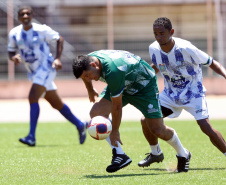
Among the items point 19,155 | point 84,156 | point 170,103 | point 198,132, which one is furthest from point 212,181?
point 198,132

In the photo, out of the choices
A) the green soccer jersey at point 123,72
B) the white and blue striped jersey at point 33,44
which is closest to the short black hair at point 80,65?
the green soccer jersey at point 123,72

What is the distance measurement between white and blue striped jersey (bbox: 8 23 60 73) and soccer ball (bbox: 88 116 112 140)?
4.28m

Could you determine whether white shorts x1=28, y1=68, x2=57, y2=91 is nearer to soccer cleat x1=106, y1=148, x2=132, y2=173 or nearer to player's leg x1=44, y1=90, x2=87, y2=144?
player's leg x1=44, y1=90, x2=87, y2=144

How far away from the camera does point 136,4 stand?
26.9m

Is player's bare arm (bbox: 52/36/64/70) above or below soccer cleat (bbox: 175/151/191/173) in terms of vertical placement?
above

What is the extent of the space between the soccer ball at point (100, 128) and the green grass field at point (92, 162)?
0.46 m

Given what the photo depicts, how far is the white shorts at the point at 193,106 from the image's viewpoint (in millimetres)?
7156

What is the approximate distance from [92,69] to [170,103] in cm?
142

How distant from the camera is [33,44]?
1085cm

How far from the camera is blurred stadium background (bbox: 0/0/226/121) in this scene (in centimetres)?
2438

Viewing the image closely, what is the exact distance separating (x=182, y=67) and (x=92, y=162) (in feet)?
5.97

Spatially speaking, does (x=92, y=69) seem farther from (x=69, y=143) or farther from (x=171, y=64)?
(x=69, y=143)

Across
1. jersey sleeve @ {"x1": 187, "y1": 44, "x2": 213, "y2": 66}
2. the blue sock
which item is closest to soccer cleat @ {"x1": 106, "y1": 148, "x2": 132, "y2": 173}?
jersey sleeve @ {"x1": 187, "y1": 44, "x2": 213, "y2": 66}

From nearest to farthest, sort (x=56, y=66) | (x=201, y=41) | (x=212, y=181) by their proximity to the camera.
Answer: (x=212, y=181) → (x=56, y=66) → (x=201, y=41)
